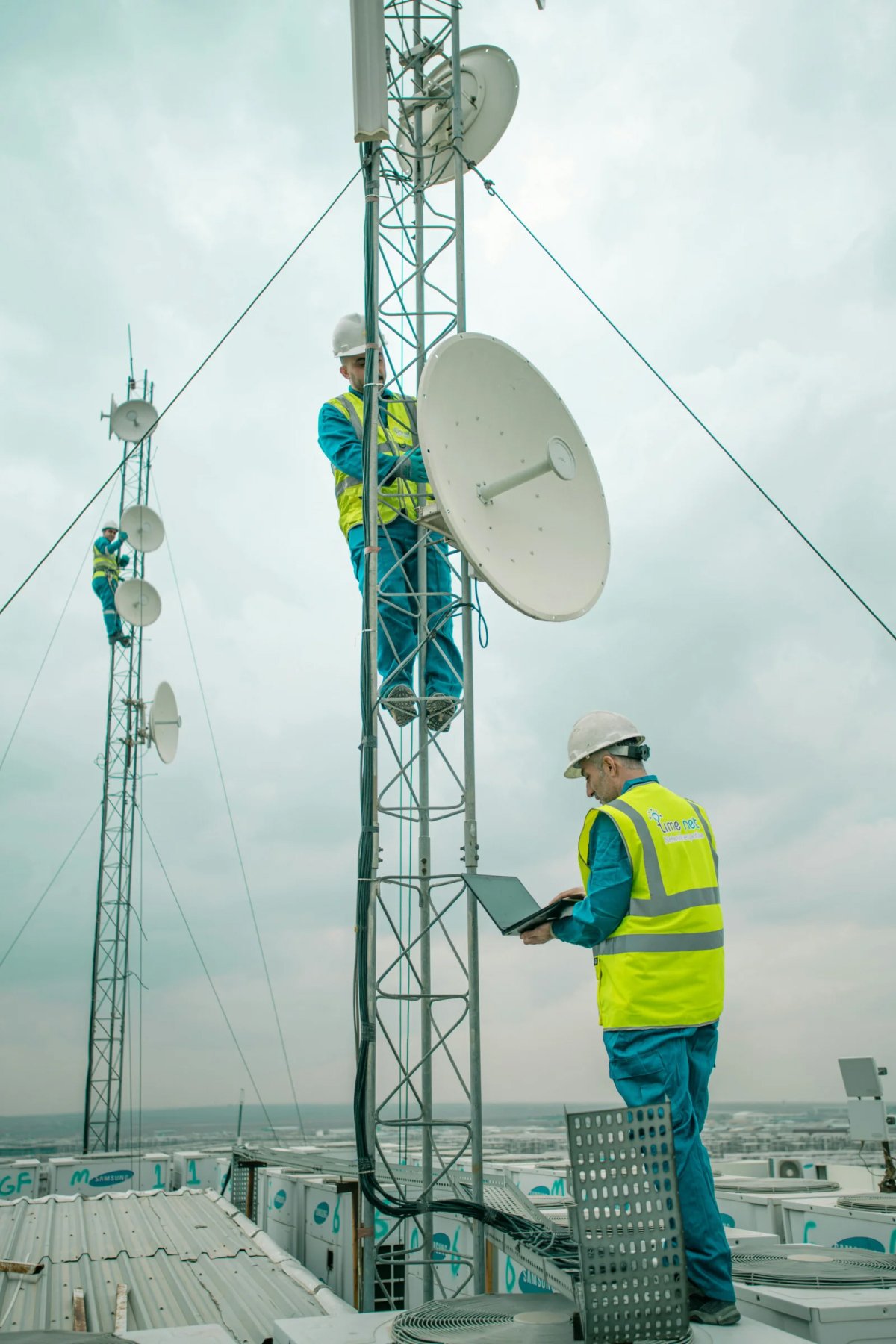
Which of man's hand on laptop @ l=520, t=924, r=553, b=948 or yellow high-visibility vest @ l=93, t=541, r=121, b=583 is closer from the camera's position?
man's hand on laptop @ l=520, t=924, r=553, b=948

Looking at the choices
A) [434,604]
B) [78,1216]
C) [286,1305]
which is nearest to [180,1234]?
[78,1216]

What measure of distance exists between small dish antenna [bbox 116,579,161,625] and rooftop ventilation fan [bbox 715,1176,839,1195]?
1271cm

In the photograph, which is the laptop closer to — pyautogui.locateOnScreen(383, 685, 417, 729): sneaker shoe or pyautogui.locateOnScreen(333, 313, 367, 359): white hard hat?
pyautogui.locateOnScreen(383, 685, 417, 729): sneaker shoe

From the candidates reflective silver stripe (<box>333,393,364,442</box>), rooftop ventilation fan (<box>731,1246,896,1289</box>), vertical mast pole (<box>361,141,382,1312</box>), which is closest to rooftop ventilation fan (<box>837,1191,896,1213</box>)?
rooftop ventilation fan (<box>731,1246,896,1289</box>)

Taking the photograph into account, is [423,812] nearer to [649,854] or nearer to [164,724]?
[649,854]

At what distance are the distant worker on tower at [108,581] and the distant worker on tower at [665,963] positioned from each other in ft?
51.9

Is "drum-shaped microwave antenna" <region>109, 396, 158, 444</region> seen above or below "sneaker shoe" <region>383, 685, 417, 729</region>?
above

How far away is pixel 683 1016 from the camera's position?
3246 millimetres

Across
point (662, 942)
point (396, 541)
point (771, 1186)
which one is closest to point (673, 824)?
point (662, 942)

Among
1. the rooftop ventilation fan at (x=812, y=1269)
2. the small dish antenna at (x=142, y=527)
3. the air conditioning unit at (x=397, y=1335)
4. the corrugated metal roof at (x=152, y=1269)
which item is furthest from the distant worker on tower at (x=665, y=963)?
the small dish antenna at (x=142, y=527)

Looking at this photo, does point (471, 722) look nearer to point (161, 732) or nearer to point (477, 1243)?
point (477, 1243)

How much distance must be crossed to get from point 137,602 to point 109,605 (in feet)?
3.66

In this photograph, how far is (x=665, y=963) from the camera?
3281mm

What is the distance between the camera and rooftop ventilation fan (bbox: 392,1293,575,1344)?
279 centimetres
